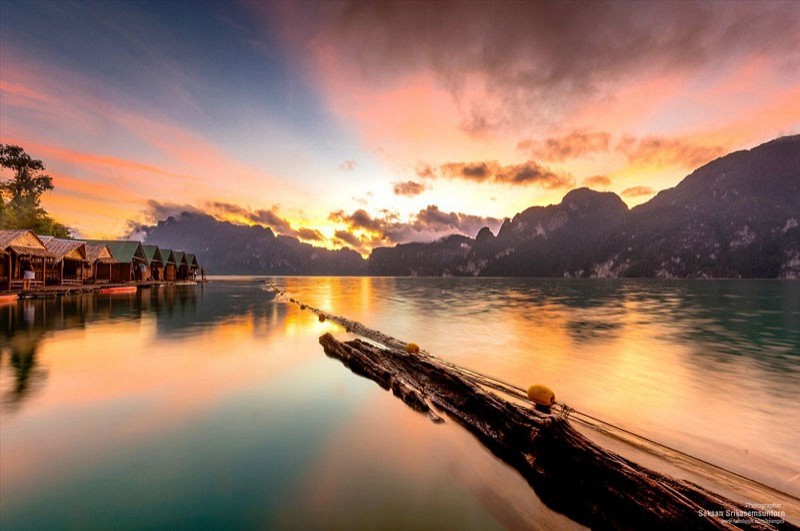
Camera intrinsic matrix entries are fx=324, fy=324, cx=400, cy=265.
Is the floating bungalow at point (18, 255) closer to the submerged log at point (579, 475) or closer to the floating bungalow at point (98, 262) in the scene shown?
the floating bungalow at point (98, 262)

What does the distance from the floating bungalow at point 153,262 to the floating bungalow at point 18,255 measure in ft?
105

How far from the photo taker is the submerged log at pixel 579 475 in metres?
5.72

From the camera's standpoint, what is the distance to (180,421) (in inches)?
464

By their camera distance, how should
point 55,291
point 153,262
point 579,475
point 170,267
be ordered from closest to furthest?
point 579,475 < point 55,291 < point 153,262 < point 170,267

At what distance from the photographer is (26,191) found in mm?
78875

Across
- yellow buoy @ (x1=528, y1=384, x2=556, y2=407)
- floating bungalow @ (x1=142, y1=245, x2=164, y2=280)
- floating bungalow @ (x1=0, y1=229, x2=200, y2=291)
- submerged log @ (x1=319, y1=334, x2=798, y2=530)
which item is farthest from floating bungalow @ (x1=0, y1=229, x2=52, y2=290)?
yellow buoy @ (x1=528, y1=384, x2=556, y2=407)

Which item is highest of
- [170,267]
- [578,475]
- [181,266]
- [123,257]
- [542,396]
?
[123,257]

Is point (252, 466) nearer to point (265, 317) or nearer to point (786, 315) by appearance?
point (265, 317)

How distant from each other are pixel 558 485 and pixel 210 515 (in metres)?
7.95

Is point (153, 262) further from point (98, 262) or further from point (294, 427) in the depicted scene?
point (294, 427)

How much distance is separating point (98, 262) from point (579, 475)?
92245mm

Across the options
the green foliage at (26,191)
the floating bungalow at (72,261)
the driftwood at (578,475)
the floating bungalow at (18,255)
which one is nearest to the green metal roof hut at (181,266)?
the floating bungalow at (72,261)

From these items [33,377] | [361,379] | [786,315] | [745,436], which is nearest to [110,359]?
[33,377]

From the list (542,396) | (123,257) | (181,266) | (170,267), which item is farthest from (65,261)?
(542,396)
